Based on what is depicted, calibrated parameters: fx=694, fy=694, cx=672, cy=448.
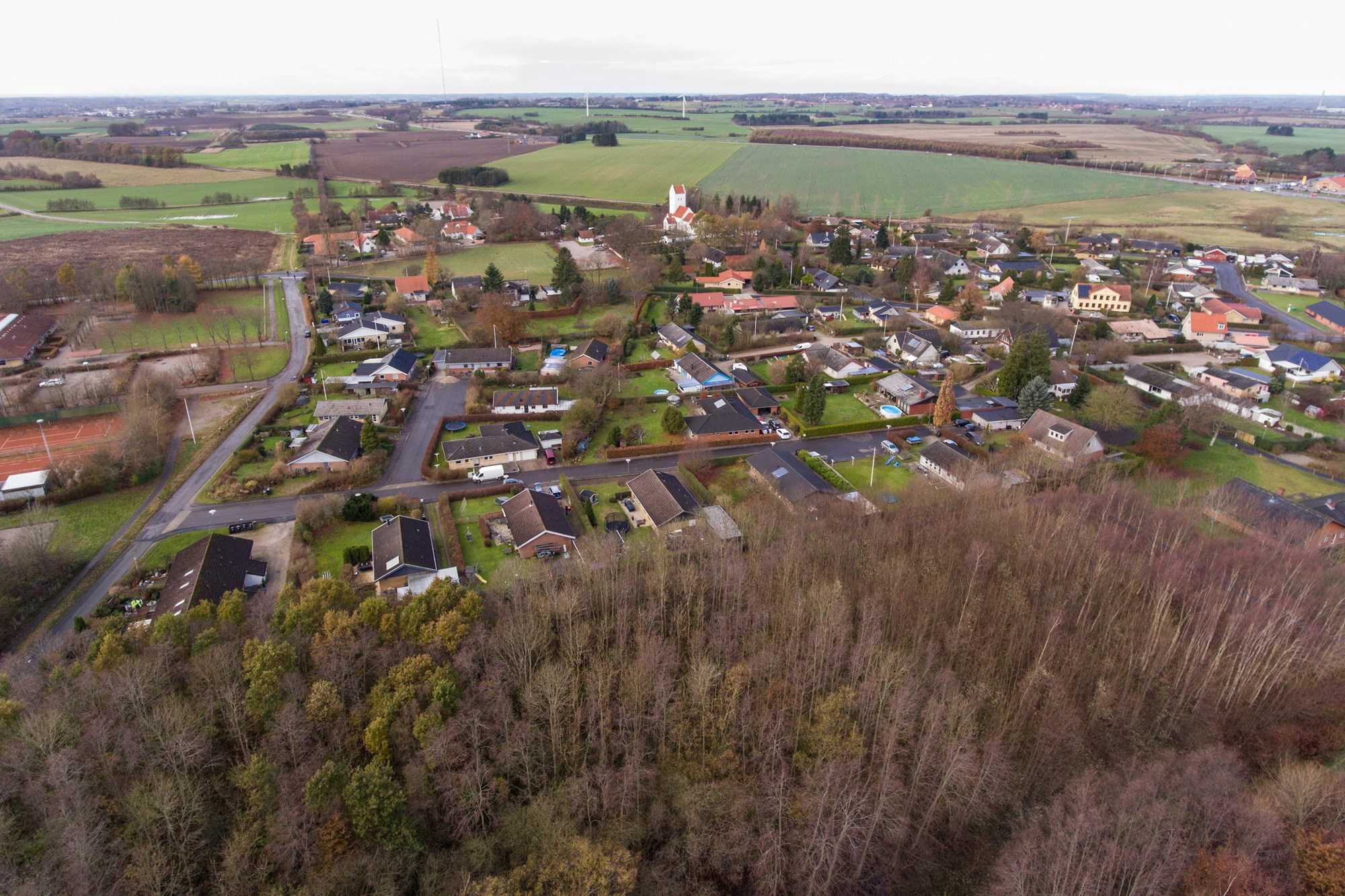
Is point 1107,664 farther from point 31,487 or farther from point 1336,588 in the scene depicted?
point 31,487

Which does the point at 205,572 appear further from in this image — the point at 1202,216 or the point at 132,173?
the point at 132,173

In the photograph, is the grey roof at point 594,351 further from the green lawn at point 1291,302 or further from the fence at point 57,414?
the green lawn at point 1291,302

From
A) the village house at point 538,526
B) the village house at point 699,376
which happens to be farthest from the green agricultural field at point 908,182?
the village house at point 538,526

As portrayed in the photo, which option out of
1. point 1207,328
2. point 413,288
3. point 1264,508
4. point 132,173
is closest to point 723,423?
point 1264,508

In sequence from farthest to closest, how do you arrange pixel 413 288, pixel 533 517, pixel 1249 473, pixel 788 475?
pixel 413 288, pixel 1249 473, pixel 788 475, pixel 533 517

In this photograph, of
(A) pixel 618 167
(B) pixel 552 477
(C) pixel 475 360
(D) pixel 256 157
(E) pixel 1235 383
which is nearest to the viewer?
(B) pixel 552 477

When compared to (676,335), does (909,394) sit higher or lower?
lower
